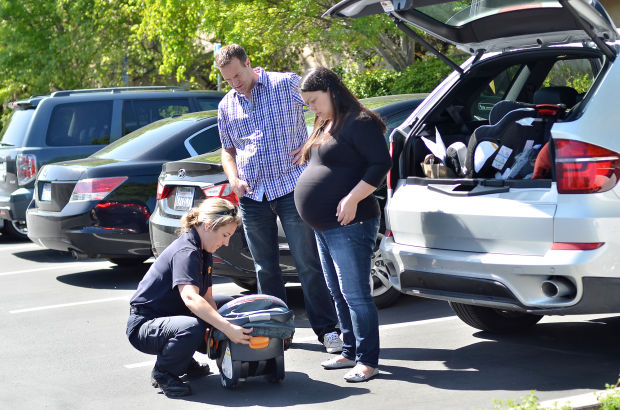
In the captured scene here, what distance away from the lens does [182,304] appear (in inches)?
205

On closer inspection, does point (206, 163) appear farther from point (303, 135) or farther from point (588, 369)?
point (588, 369)

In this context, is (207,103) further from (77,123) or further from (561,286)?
(561,286)

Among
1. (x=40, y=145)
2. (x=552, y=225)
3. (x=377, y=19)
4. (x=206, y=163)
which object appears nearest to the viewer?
(x=552, y=225)

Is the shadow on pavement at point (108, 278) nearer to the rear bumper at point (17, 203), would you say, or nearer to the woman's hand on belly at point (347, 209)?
the rear bumper at point (17, 203)

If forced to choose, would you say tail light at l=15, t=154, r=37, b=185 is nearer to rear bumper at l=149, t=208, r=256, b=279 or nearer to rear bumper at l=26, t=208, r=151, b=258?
rear bumper at l=26, t=208, r=151, b=258

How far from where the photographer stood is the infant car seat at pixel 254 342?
5.01 metres

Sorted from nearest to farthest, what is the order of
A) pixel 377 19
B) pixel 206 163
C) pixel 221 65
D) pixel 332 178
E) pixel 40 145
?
pixel 332 178 → pixel 221 65 → pixel 206 163 → pixel 40 145 → pixel 377 19

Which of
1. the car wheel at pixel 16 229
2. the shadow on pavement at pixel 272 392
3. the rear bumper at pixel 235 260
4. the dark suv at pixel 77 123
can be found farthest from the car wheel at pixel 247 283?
the car wheel at pixel 16 229

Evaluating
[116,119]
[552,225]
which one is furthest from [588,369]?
[116,119]

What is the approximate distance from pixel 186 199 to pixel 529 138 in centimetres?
286

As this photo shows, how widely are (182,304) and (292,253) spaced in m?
0.88

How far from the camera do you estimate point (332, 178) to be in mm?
5020

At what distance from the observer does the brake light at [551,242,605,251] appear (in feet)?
14.5

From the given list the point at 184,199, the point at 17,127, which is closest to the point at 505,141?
the point at 184,199
